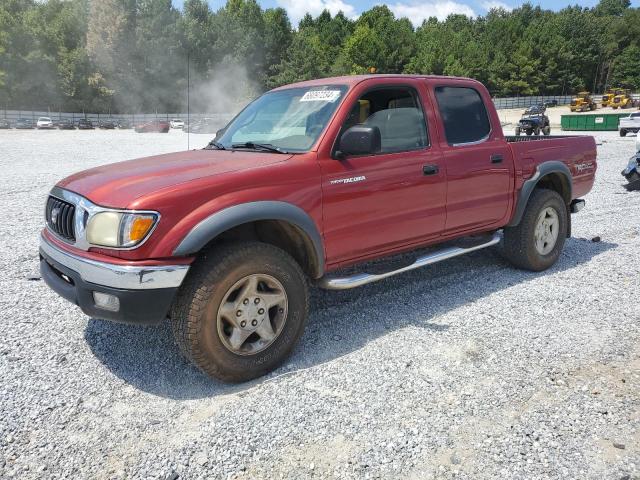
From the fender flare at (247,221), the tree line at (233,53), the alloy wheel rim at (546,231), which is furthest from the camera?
the tree line at (233,53)

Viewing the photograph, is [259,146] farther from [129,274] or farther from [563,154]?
[563,154]

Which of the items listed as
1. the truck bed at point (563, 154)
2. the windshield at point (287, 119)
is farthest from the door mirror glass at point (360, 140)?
the truck bed at point (563, 154)

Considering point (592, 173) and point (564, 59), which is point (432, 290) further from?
point (564, 59)

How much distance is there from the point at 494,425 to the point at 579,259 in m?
3.75

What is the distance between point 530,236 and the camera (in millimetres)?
5180

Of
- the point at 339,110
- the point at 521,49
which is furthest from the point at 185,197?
the point at 521,49

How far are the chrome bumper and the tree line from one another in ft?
247

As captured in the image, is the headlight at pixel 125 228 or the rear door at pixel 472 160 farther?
the rear door at pixel 472 160

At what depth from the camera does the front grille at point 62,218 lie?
10.6ft

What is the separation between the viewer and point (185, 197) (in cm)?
296

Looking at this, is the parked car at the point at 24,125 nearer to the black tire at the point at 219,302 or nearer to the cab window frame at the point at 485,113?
the cab window frame at the point at 485,113

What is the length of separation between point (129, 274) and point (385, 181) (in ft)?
6.41

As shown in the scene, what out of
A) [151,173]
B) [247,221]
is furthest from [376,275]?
[151,173]

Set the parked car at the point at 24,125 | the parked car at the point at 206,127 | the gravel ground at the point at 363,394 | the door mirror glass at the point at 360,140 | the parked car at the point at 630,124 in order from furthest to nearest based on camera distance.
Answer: the parked car at the point at 24,125
the parked car at the point at 206,127
the parked car at the point at 630,124
the door mirror glass at the point at 360,140
the gravel ground at the point at 363,394
